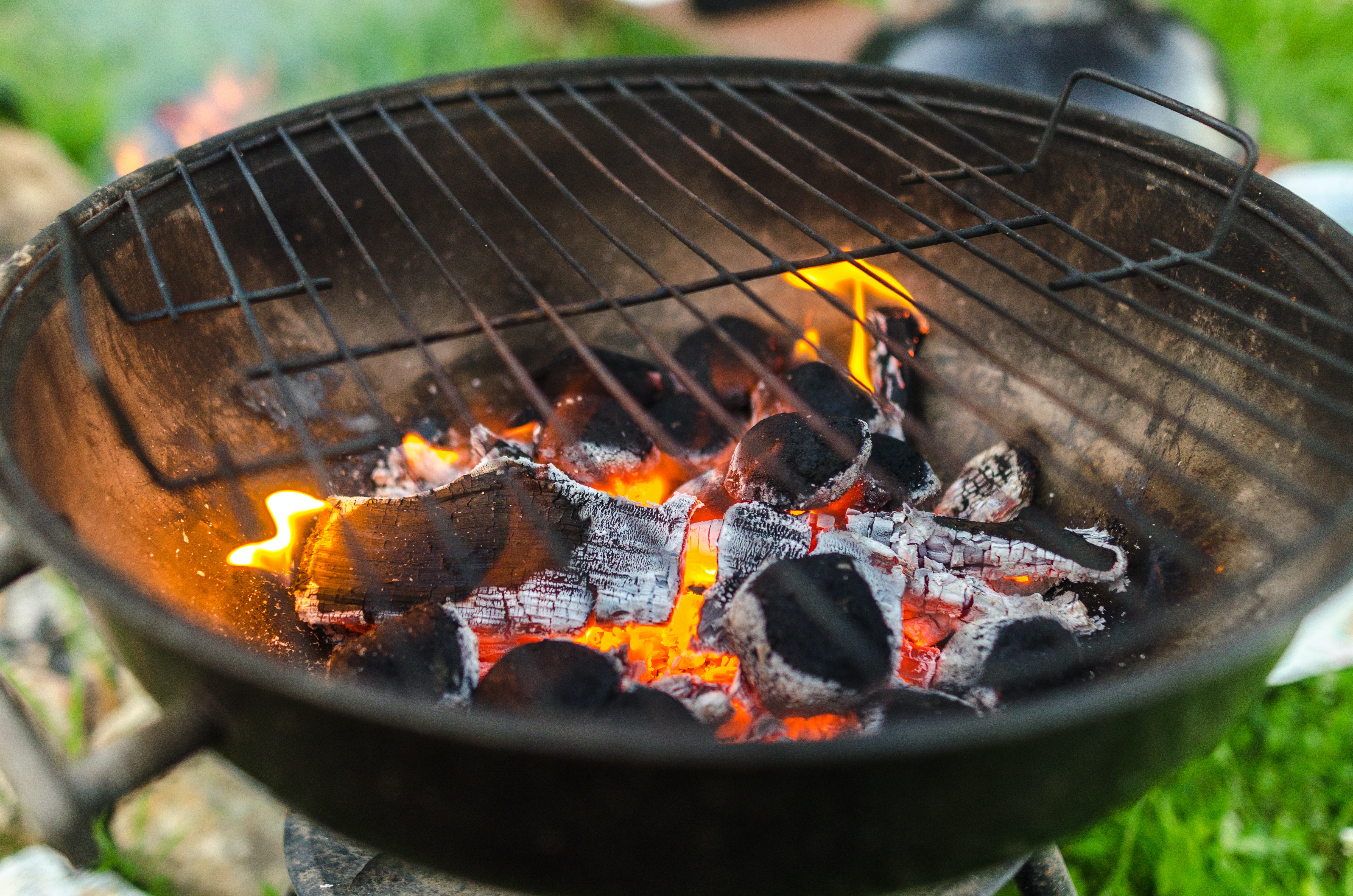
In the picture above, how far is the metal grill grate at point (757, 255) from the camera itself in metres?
0.97

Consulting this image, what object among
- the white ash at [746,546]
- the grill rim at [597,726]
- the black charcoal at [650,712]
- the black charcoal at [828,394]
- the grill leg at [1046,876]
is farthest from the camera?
Answer: the black charcoal at [828,394]

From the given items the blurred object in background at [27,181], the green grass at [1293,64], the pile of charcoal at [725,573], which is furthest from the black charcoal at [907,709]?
the green grass at [1293,64]

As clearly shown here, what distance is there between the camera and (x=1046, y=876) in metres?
1.19

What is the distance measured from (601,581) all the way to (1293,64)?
14.2 feet

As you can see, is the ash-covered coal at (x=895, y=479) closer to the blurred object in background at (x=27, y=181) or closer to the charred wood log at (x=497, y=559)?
the charred wood log at (x=497, y=559)

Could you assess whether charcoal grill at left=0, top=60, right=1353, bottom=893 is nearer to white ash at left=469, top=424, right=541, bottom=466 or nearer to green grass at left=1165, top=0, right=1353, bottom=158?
white ash at left=469, top=424, right=541, bottom=466

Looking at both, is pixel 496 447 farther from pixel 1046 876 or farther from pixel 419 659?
pixel 1046 876

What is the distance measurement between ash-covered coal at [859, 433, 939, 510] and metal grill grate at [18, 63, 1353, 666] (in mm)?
43

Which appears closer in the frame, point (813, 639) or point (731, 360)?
point (813, 639)

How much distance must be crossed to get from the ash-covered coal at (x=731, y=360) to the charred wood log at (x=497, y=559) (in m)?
0.45

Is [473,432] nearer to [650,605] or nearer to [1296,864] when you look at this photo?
[650,605]

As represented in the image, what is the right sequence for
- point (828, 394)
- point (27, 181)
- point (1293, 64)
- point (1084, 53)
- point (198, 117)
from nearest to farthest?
point (828, 394)
point (1084, 53)
point (27, 181)
point (198, 117)
point (1293, 64)

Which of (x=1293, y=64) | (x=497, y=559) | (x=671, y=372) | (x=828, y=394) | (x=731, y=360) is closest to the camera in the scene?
(x=497, y=559)

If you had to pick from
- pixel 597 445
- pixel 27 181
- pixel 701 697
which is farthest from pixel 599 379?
pixel 27 181
